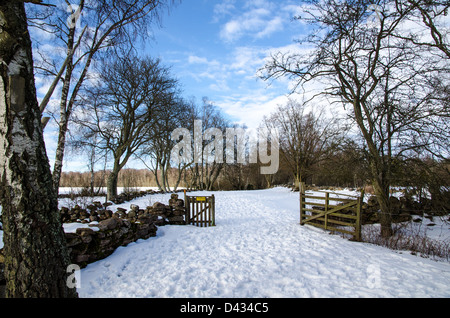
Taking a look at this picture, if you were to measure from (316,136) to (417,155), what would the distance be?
632 inches

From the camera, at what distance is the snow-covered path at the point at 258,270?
3453mm

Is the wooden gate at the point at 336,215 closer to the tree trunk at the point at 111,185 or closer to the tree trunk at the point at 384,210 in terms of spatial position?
the tree trunk at the point at 384,210

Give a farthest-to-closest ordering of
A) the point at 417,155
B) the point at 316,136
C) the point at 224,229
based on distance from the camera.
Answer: the point at 316,136 → the point at 224,229 → the point at 417,155

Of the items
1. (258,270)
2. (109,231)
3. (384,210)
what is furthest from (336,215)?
(109,231)

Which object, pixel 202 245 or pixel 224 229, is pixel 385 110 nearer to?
pixel 224 229

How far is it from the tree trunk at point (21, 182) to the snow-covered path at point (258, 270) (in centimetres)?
118

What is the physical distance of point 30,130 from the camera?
2.44 m

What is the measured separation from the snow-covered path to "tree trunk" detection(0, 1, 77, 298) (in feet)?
3.87

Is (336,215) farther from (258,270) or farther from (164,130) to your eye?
(164,130)

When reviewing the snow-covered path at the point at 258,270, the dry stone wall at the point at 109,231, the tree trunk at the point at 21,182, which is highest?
the tree trunk at the point at 21,182

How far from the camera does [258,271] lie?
13.6 ft

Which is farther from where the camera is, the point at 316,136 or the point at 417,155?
the point at 316,136

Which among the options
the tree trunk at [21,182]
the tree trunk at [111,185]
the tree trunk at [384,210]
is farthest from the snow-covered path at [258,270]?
the tree trunk at [111,185]

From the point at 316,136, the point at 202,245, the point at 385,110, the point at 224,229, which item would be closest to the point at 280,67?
the point at 385,110
